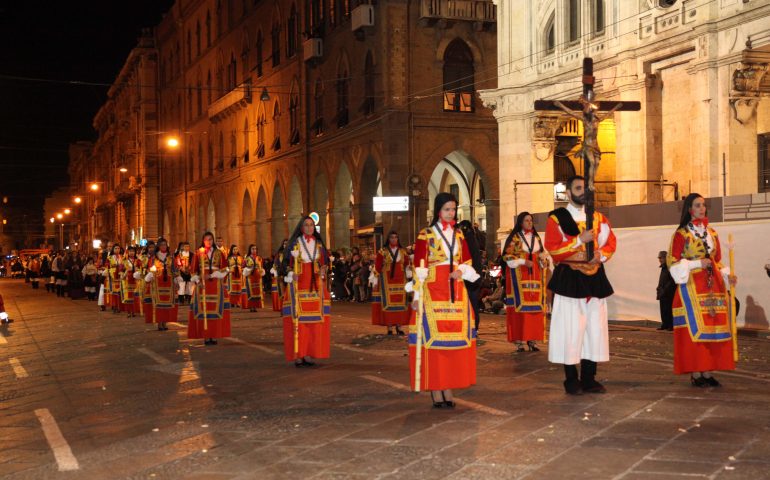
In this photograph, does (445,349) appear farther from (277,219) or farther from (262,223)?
(262,223)

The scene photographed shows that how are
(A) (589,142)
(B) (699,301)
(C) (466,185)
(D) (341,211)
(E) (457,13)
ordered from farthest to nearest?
1. (D) (341,211)
2. (C) (466,185)
3. (E) (457,13)
4. (B) (699,301)
5. (A) (589,142)

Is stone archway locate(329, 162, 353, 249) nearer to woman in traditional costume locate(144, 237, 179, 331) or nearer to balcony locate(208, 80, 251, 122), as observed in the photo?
balcony locate(208, 80, 251, 122)

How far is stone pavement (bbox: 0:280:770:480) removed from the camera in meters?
6.76

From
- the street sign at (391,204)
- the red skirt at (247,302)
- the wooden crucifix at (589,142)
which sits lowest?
the red skirt at (247,302)

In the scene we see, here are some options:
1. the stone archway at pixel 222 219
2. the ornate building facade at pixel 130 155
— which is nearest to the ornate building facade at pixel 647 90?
the stone archway at pixel 222 219

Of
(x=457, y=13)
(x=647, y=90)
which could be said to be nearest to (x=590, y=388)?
(x=647, y=90)

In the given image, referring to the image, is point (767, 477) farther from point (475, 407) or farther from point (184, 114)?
point (184, 114)

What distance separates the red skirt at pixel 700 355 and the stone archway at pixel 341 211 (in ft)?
105

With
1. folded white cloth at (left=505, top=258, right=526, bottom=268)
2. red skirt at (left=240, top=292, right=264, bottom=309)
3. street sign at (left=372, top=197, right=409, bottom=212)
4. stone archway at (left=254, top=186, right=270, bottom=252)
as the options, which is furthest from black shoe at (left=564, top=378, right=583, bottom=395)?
stone archway at (left=254, top=186, right=270, bottom=252)

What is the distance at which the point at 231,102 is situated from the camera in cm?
5447

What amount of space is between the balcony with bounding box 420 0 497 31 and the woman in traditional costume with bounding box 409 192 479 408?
28226 mm

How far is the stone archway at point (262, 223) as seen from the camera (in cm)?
5191

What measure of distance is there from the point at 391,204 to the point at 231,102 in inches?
881

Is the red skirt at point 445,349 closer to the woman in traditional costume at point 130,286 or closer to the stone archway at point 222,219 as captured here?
the woman in traditional costume at point 130,286
